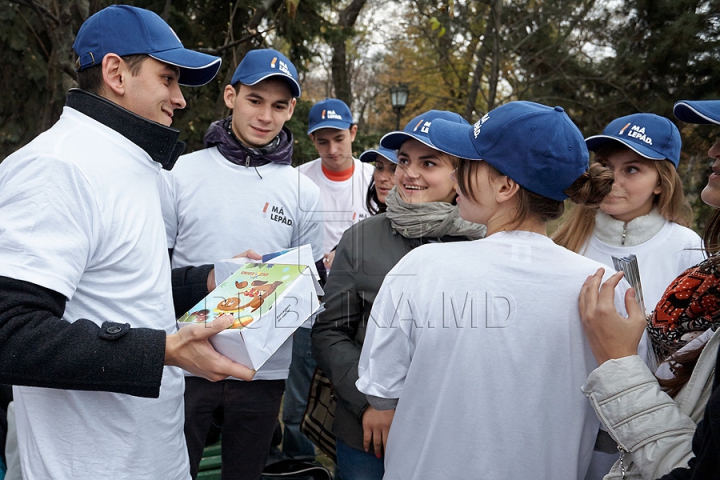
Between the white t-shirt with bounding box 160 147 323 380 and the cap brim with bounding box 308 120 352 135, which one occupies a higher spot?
the cap brim with bounding box 308 120 352 135

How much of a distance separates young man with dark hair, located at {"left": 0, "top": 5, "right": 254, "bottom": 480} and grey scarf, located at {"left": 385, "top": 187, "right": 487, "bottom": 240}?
0.94 metres

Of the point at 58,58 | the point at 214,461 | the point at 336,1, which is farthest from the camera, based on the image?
the point at 336,1

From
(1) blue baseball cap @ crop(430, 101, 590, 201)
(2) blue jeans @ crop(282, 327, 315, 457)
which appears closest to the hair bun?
(1) blue baseball cap @ crop(430, 101, 590, 201)

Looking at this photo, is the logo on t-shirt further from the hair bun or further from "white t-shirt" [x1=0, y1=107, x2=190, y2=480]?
the hair bun

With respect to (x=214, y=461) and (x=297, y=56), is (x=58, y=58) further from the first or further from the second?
(x=297, y=56)

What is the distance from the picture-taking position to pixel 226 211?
2.96 metres

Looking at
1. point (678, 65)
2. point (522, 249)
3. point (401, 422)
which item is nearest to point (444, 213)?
point (522, 249)

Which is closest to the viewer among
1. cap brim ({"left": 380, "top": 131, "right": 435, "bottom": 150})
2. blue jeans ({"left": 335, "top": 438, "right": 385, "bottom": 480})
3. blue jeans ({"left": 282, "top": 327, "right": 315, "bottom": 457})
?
blue jeans ({"left": 335, "top": 438, "right": 385, "bottom": 480})

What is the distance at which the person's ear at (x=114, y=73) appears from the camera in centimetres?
188

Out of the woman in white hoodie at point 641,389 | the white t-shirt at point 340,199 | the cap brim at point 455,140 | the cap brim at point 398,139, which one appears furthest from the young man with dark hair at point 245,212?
the woman in white hoodie at point 641,389

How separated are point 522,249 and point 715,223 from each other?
36.6 inches

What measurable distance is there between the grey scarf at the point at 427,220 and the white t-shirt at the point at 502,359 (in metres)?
0.73

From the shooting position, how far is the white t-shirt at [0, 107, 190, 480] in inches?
59.0

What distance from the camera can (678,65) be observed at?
40.7 ft
